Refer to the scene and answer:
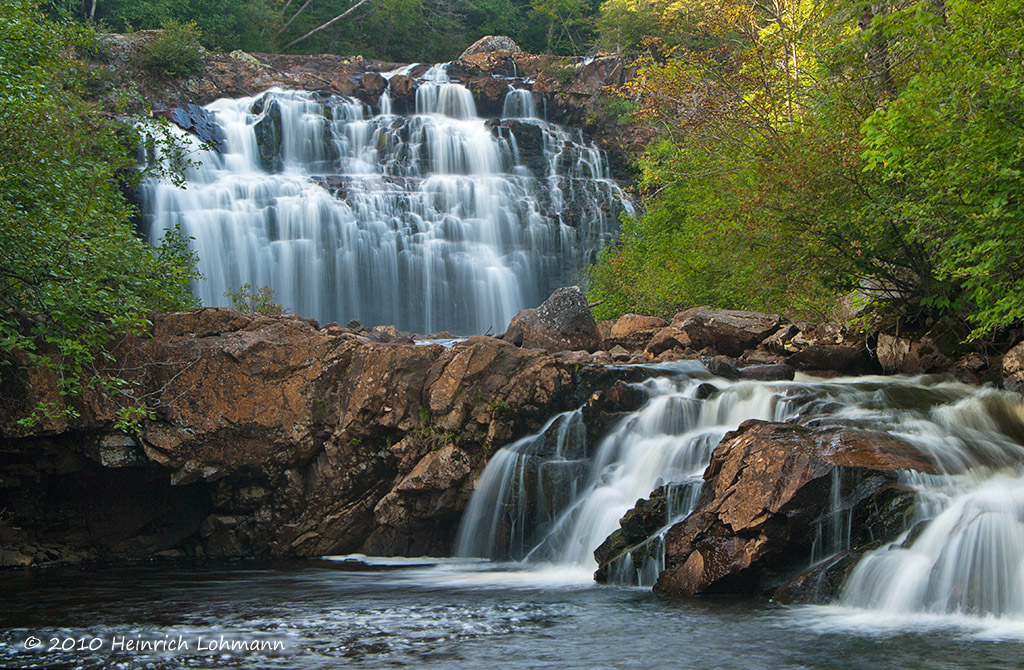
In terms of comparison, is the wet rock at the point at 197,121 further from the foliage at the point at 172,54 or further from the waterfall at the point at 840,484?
the waterfall at the point at 840,484

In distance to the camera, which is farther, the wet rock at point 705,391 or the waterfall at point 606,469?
the wet rock at point 705,391

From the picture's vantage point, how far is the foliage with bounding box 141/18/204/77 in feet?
135

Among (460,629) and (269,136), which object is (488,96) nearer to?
(269,136)

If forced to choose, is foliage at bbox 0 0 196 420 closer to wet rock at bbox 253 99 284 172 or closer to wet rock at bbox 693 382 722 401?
wet rock at bbox 693 382 722 401

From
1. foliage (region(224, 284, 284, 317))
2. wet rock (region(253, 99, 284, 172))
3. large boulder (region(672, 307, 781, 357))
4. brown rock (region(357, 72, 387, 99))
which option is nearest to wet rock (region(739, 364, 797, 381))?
large boulder (region(672, 307, 781, 357))

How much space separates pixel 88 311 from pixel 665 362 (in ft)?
36.8

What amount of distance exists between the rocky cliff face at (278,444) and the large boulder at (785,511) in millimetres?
4894

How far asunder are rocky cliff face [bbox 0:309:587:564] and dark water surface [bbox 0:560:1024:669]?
9.58 ft

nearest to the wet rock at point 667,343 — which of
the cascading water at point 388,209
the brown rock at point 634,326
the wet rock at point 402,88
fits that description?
the brown rock at point 634,326

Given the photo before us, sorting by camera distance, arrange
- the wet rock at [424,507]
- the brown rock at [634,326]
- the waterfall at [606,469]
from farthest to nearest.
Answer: the brown rock at [634,326] < the wet rock at [424,507] < the waterfall at [606,469]

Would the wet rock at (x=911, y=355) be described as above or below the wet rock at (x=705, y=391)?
above

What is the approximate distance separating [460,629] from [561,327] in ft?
42.3

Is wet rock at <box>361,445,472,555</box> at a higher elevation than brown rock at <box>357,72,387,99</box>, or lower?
lower

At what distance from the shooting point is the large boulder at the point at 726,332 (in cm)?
1944
